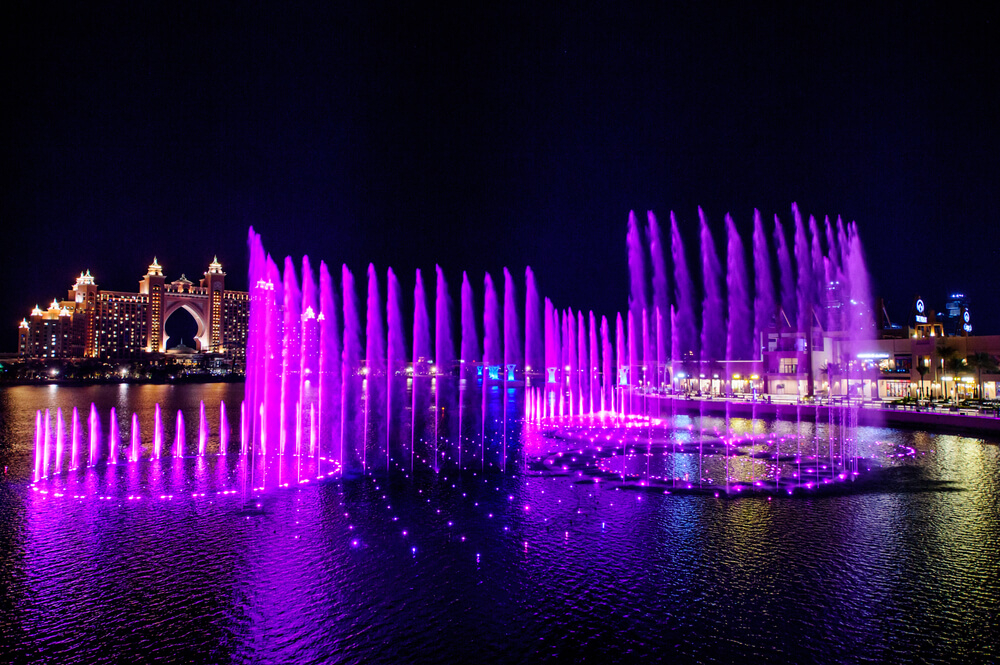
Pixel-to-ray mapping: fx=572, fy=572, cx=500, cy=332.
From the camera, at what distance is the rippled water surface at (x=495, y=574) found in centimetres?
871

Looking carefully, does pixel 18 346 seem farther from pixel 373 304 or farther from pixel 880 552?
pixel 880 552

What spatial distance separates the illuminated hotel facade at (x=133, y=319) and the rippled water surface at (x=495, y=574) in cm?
15391

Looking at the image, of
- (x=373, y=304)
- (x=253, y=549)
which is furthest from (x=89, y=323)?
(x=253, y=549)

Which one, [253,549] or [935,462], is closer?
[253,549]

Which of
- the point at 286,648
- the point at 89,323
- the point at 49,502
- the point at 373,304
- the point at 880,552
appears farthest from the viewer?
the point at 89,323

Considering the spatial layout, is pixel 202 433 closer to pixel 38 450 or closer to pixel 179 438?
pixel 179 438

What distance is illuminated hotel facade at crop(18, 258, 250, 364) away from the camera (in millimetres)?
141875

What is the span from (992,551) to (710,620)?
7.72m

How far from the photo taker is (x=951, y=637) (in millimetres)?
8852

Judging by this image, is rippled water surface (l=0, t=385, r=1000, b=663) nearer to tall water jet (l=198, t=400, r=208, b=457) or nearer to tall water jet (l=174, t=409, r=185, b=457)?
tall water jet (l=174, t=409, r=185, b=457)

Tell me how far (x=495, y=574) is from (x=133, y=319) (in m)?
174

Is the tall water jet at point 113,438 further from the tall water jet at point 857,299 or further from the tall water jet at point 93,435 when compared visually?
the tall water jet at point 857,299

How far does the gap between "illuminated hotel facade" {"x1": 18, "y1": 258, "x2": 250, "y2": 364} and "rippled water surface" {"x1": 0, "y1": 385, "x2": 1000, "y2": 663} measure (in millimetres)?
153905

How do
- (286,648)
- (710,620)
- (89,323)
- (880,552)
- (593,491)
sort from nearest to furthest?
(286,648), (710,620), (880,552), (593,491), (89,323)
